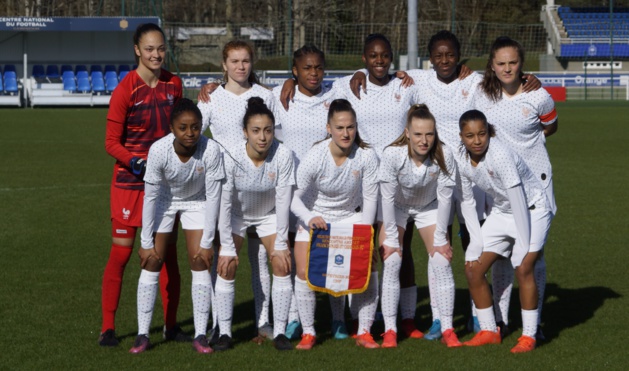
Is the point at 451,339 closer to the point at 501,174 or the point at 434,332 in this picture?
the point at 434,332

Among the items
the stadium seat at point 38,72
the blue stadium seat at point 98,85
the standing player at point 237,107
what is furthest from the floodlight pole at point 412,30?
the stadium seat at point 38,72

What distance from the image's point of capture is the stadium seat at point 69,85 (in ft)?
107

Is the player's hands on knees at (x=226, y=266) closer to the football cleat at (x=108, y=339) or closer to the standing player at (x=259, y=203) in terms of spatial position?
the standing player at (x=259, y=203)

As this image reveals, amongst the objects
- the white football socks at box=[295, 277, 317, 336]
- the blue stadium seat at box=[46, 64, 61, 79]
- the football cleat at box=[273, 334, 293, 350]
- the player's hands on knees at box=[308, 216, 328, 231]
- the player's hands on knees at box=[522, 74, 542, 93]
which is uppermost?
the blue stadium seat at box=[46, 64, 61, 79]

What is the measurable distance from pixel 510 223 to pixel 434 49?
127 centimetres

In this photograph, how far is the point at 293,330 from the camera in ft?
20.6

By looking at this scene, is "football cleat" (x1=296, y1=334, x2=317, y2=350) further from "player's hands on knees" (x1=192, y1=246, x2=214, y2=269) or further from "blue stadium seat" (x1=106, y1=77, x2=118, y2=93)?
"blue stadium seat" (x1=106, y1=77, x2=118, y2=93)

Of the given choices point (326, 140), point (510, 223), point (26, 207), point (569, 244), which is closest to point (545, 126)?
point (510, 223)

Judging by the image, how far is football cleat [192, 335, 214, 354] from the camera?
5801mm

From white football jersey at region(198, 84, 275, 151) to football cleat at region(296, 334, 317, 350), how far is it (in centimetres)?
129

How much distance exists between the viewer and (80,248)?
9.41 m

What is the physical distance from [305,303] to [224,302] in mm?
500

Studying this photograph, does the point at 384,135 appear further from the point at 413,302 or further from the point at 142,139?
the point at 142,139

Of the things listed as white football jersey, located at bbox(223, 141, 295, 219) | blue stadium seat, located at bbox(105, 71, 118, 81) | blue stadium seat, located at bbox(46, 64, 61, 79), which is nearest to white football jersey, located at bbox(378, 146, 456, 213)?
white football jersey, located at bbox(223, 141, 295, 219)
